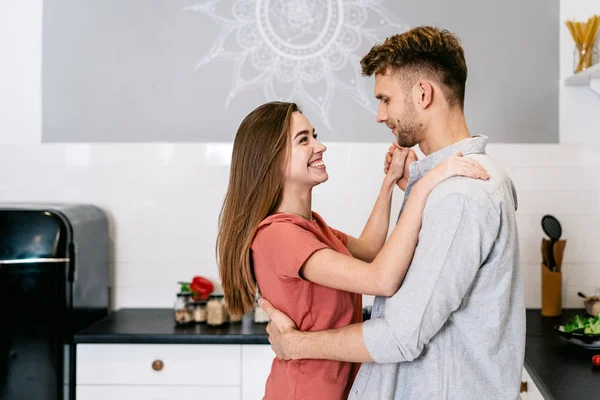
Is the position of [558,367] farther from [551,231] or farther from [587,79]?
[587,79]

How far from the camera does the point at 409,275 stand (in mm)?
1336

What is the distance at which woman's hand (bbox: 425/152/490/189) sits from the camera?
1319 mm

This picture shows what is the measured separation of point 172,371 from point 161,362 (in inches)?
2.3

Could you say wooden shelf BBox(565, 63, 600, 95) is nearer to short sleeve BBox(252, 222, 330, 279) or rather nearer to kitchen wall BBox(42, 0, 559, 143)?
kitchen wall BBox(42, 0, 559, 143)

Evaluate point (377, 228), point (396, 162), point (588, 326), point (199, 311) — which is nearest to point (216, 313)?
point (199, 311)

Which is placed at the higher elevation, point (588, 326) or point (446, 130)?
point (446, 130)

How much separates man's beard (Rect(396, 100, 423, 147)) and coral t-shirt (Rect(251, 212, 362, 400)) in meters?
0.34

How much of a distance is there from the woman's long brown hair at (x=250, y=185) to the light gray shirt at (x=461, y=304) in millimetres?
420

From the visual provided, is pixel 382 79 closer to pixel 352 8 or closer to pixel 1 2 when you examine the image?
pixel 352 8

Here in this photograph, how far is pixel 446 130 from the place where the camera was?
151 centimetres

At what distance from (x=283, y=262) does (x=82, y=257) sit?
1.40m

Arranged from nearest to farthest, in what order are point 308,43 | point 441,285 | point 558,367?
1. point 441,285
2. point 558,367
3. point 308,43

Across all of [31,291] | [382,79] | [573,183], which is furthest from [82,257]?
[573,183]

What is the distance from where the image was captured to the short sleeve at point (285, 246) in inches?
58.8
